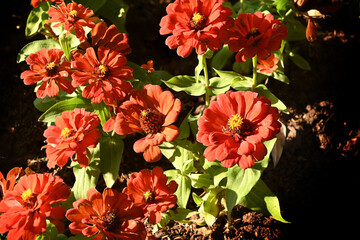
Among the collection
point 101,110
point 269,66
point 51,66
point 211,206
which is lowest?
point 211,206

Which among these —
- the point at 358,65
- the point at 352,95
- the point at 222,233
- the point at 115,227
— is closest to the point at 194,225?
the point at 222,233

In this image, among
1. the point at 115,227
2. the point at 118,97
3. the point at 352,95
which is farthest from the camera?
the point at 352,95

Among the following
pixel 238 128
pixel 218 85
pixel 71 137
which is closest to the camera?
pixel 238 128

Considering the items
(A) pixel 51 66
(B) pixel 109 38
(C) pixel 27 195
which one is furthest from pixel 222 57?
(C) pixel 27 195

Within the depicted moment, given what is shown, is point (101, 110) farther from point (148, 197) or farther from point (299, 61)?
point (299, 61)

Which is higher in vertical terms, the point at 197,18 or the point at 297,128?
the point at 197,18

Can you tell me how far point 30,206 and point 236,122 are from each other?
0.71 m

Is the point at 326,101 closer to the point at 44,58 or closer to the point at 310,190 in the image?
the point at 310,190

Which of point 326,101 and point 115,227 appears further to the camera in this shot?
point 326,101

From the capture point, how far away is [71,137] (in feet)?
4.08

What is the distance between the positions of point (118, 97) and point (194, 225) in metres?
0.77

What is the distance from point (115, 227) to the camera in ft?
3.87

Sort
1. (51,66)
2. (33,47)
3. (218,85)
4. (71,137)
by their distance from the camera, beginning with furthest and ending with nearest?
(33,47)
(218,85)
(51,66)
(71,137)

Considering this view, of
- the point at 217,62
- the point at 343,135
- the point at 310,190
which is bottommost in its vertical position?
the point at 310,190
